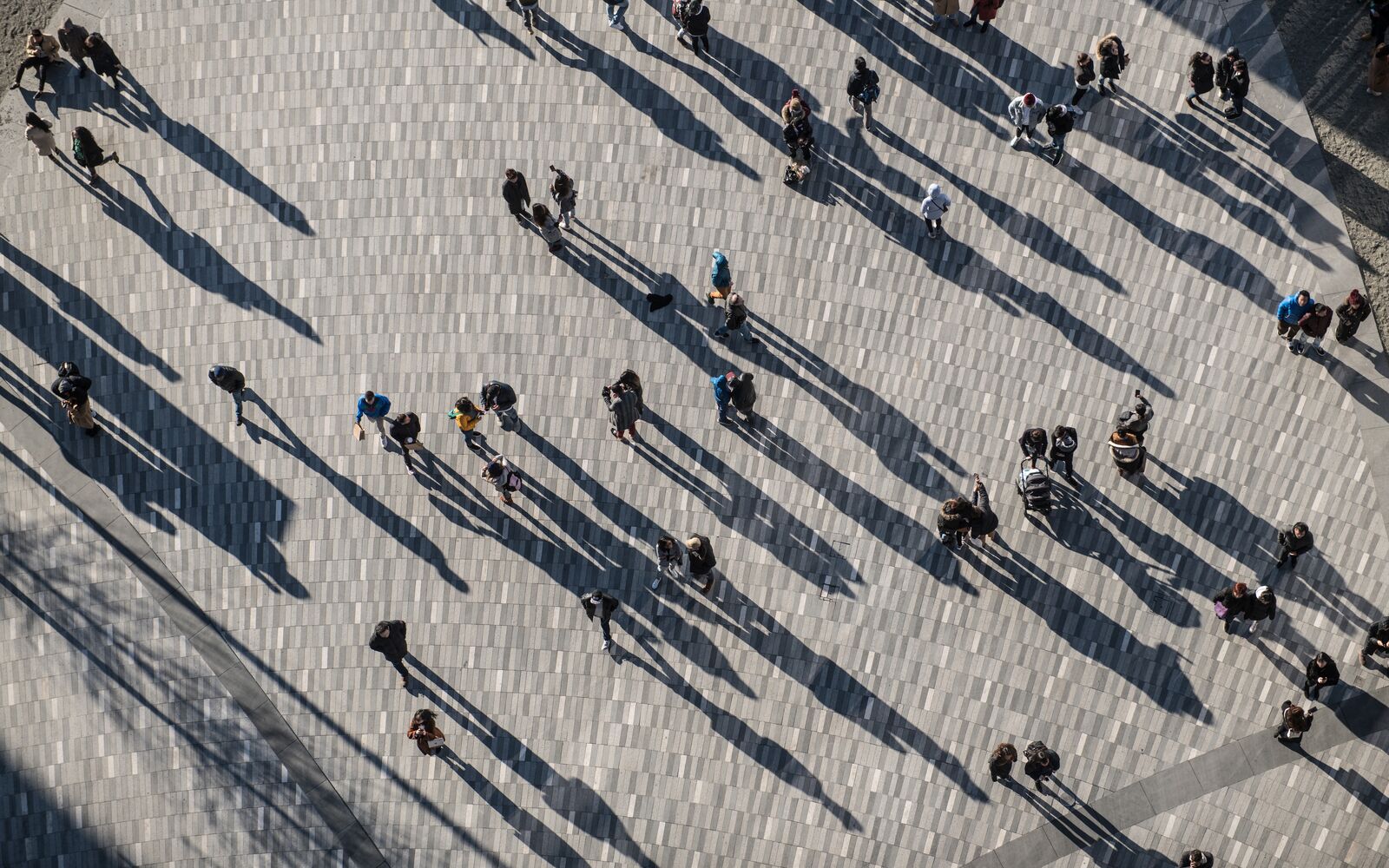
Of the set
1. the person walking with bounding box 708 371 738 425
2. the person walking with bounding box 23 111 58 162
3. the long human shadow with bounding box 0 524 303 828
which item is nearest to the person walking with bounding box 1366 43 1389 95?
the person walking with bounding box 708 371 738 425

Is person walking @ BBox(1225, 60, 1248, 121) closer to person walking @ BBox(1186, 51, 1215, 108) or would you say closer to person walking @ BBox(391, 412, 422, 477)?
person walking @ BBox(1186, 51, 1215, 108)

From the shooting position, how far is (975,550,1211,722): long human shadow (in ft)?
76.0

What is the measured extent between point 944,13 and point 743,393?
9.40m

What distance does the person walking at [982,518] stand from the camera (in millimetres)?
22922

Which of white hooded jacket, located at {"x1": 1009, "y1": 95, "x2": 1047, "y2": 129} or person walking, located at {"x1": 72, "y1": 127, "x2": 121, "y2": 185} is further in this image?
person walking, located at {"x1": 72, "y1": 127, "x2": 121, "y2": 185}

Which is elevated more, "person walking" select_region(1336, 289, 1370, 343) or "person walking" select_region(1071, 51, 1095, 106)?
"person walking" select_region(1071, 51, 1095, 106)

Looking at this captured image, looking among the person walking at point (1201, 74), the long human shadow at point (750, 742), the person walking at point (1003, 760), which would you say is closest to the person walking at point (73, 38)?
the long human shadow at point (750, 742)

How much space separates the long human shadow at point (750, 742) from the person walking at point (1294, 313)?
12.4 m

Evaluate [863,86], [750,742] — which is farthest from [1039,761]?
[863,86]

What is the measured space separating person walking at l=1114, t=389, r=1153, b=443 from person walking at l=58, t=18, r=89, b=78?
2206cm

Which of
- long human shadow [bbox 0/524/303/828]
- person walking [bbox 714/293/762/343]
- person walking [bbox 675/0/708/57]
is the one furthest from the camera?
person walking [bbox 675/0/708/57]

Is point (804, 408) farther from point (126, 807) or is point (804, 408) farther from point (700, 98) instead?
point (126, 807)

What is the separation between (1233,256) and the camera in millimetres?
25016

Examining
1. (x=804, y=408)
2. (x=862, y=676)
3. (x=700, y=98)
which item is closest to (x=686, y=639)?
(x=862, y=676)
